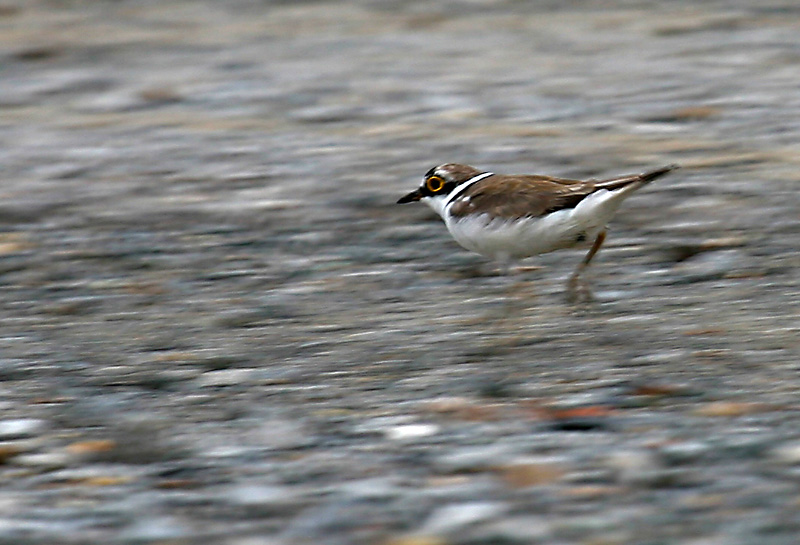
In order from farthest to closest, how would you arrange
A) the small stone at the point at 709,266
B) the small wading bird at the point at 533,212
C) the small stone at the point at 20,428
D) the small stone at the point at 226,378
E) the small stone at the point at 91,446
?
the small stone at the point at 709,266 < the small wading bird at the point at 533,212 < the small stone at the point at 226,378 < the small stone at the point at 20,428 < the small stone at the point at 91,446

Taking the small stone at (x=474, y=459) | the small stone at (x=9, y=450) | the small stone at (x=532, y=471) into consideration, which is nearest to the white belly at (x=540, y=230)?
the small stone at (x=474, y=459)

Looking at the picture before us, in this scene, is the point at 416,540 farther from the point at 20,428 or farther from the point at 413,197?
the point at 413,197

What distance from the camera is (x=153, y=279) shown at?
678 cm

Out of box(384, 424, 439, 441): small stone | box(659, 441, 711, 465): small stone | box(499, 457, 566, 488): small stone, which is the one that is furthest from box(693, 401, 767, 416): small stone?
box(384, 424, 439, 441): small stone

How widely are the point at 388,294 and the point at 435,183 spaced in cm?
64

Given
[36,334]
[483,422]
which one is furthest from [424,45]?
[483,422]

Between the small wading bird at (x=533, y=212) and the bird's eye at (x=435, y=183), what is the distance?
0.58 feet

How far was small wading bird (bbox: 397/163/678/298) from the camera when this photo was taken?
548 centimetres

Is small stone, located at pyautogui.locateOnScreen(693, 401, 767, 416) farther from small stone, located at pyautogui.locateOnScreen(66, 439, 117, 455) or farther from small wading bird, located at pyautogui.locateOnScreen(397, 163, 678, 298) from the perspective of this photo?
small stone, located at pyautogui.locateOnScreen(66, 439, 117, 455)

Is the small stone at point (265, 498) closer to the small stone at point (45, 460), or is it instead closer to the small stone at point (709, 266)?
the small stone at point (45, 460)

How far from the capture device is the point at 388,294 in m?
6.45

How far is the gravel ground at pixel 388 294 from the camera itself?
13.6 feet

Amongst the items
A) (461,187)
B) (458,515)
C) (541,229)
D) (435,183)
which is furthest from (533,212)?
(458,515)

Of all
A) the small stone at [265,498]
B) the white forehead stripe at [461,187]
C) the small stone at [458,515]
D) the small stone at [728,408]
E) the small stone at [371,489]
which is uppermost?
the white forehead stripe at [461,187]
